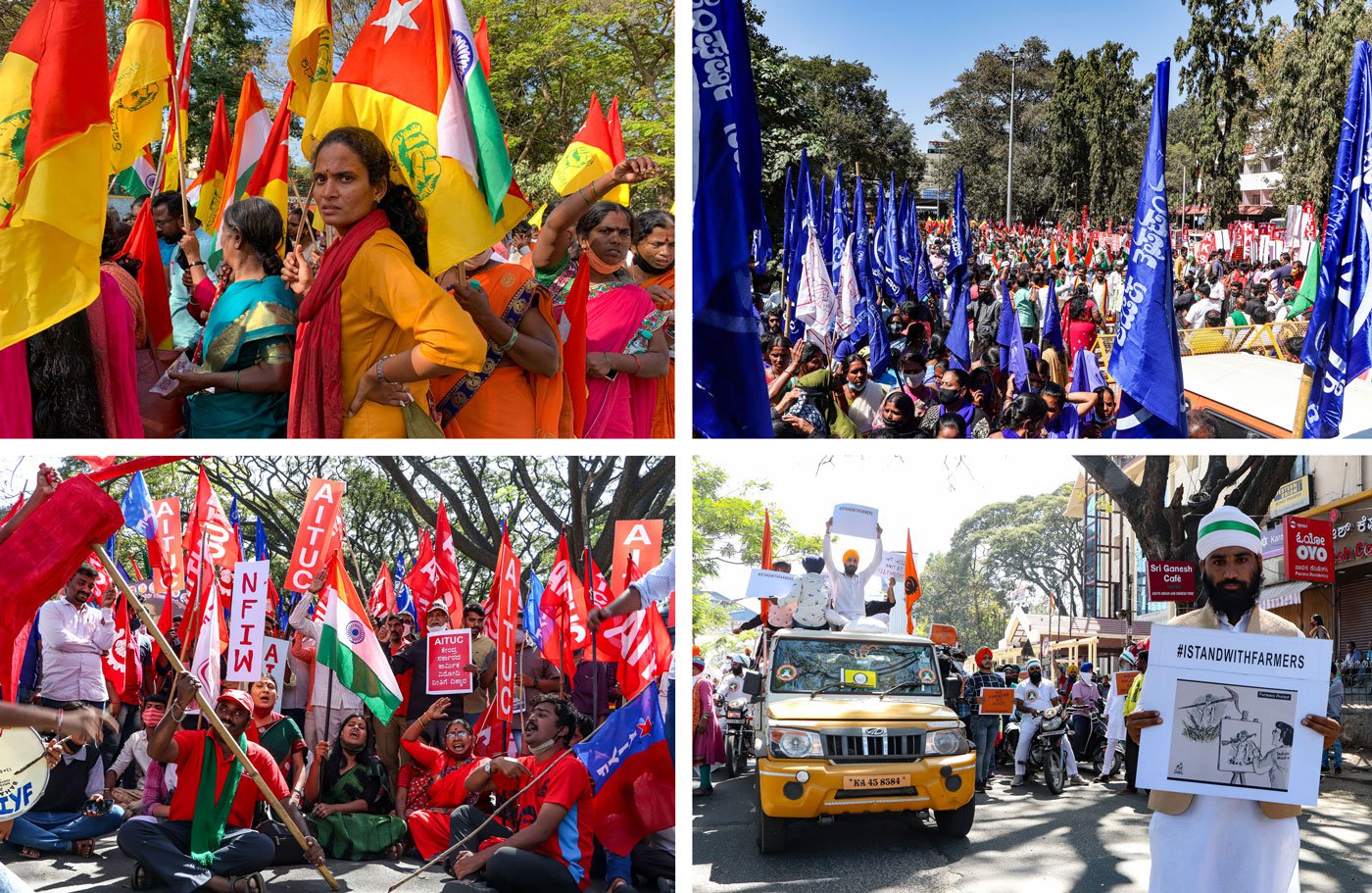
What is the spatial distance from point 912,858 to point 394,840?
282 cm

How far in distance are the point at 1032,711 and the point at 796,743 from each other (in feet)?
5.22

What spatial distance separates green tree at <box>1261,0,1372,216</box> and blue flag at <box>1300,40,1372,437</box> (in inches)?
842

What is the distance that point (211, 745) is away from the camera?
4.72m

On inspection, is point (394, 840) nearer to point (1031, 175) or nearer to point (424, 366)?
point (424, 366)

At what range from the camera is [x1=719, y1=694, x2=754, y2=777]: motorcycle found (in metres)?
4.30

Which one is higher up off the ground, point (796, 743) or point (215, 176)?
point (215, 176)

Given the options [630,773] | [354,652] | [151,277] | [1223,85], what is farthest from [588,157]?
[1223,85]

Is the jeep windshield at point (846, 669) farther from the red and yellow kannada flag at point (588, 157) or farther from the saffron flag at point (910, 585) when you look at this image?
the red and yellow kannada flag at point (588, 157)

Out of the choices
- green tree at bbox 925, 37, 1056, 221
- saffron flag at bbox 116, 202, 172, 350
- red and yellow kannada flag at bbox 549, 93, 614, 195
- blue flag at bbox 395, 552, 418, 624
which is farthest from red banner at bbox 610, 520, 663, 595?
green tree at bbox 925, 37, 1056, 221

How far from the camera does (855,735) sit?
4.48 m

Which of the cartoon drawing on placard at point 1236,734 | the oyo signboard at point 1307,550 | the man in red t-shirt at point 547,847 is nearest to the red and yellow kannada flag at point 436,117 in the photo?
the man in red t-shirt at point 547,847

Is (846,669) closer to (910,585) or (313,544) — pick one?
(910,585)

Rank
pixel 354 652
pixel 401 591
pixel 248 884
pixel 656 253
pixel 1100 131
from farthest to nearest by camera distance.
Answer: pixel 1100 131, pixel 401 591, pixel 354 652, pixel 248 884, pixel 656 253

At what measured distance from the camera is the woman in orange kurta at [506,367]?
343 cm
